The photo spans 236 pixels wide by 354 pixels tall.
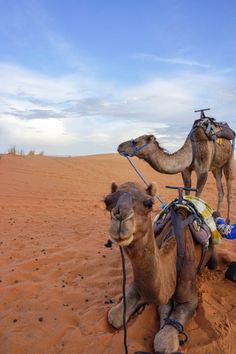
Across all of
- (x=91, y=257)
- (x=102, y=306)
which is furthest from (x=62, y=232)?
(x=102, y=306)

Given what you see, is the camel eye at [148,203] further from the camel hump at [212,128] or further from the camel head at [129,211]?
the camel hump at [212,128]

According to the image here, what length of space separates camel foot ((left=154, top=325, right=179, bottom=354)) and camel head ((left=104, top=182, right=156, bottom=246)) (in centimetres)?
112

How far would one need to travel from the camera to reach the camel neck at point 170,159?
5910 millimetres

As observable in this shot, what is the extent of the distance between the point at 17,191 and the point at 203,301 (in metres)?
10.6

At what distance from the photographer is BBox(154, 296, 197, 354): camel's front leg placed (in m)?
3.14

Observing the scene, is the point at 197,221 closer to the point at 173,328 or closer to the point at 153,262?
the point at 173,328

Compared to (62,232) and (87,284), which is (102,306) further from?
(62,232)

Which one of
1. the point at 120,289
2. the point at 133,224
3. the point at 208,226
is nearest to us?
the point at 133,224

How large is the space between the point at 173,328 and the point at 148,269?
835 millimetres

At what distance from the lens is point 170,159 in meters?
6.22

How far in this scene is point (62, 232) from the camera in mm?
7965

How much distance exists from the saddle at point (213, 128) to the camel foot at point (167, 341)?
4394mm

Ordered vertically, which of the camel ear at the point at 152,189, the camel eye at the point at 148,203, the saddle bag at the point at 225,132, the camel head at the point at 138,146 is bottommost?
the camel eye at the point at 148,203

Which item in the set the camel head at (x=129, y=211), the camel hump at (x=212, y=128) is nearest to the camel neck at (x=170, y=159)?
the camel hump at (x=212, y=128)
